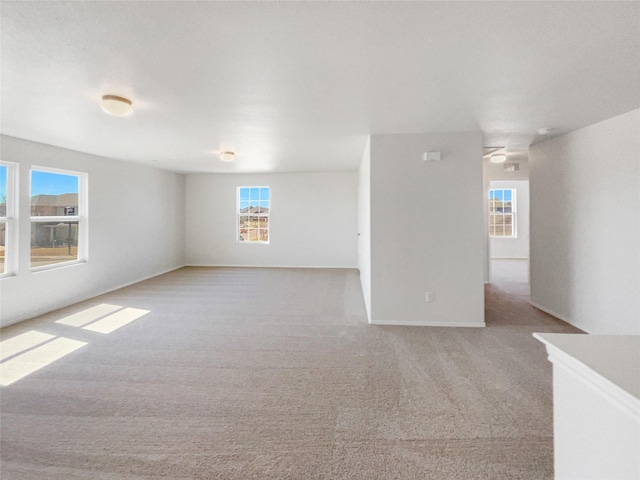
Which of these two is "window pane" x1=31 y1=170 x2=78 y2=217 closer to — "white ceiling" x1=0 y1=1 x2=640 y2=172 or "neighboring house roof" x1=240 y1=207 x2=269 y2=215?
"white ceiling" x1=0 y1=1 x2=640 y2=172

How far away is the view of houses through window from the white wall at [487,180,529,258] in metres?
10.7

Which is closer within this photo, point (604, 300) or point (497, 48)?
point (497, 48)

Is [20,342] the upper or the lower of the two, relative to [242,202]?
lower

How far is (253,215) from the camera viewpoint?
329 inches

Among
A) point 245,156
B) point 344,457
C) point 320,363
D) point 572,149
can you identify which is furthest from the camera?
point 245,156

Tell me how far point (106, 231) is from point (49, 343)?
268cm

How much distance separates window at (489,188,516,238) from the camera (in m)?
10.2

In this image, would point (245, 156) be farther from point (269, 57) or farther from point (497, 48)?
point (497, 48)

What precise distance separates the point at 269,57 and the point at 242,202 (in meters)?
6.62

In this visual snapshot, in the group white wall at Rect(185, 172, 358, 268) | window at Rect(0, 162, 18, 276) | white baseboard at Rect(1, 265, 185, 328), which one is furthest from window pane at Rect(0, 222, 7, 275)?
white wall at Rect(185, 172, 358, 268)

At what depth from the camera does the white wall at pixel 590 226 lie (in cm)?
314

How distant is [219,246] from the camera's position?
8367 millimetres

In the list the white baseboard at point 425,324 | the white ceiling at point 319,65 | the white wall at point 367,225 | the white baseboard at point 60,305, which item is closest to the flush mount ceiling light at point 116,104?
the white ceiling at point 319,65

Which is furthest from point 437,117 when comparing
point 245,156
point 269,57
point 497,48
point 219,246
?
point 219,246
